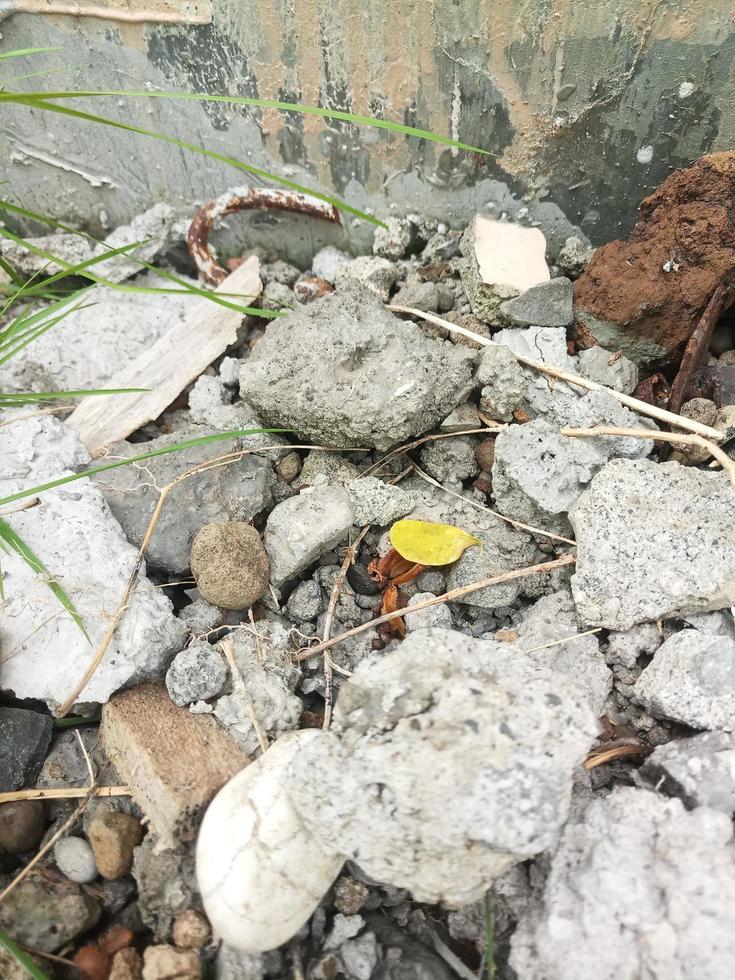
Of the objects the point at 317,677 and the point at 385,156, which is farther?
the point at 385,156

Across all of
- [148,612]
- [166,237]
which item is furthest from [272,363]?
[166,237]

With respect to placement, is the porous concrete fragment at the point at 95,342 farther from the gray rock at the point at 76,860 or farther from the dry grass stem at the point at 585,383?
the gray rock at the point at 76,860

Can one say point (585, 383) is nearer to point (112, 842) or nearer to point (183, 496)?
point (183, 496)

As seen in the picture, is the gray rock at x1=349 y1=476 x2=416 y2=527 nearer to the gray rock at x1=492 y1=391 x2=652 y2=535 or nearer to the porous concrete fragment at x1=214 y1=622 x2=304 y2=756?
the gray rock at x1=492 y1=391 x2=652 y2=535

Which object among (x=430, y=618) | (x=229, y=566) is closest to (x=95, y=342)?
(x=229, y=566)

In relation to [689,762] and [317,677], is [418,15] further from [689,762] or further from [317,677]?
[689,762]

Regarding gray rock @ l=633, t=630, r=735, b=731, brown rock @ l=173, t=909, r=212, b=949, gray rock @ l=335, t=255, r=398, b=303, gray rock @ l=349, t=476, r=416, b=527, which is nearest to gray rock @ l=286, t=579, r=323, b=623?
gray rock @ l=349, t=476, r=416, b=527
